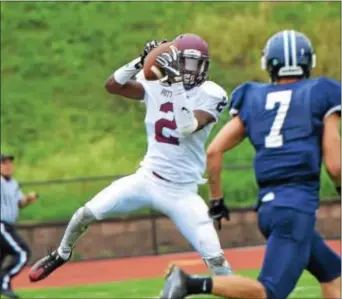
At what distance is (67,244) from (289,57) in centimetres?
228

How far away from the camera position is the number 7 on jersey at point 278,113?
223 inches

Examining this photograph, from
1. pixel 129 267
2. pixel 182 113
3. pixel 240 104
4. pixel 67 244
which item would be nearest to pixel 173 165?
pixel 182 113

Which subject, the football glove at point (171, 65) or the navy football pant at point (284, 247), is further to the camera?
the football glove at point (171, 65)

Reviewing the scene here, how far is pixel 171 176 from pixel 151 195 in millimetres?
182

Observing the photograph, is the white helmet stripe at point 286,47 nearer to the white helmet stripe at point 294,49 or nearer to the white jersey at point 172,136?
the white helmet stripe at point 294,49

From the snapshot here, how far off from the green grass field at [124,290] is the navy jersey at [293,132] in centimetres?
432

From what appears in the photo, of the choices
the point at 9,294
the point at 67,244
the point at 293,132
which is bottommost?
the point at 9,294

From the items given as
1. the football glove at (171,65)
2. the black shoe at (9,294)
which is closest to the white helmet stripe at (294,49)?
the football glove at (171,65)

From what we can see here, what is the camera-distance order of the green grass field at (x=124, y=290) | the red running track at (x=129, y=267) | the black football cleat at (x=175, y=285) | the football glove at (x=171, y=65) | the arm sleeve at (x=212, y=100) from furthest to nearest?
the red running track at (x=129, y=267) → the green grass field at (x=124, y=290) → the arm sleeve at (x=212, y=100) → the football glove at (x=171, y=65) → the black football cleat at (x=175, y=285)

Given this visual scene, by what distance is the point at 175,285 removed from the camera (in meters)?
5.53

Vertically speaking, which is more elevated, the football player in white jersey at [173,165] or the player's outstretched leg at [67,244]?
the football player in white jersey at [173,165]

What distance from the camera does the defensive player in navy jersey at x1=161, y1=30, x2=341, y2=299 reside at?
5.59 metres

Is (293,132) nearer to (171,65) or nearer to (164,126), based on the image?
(171,65)

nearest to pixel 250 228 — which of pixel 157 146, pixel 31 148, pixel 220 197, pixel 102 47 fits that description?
pixel 31 148
